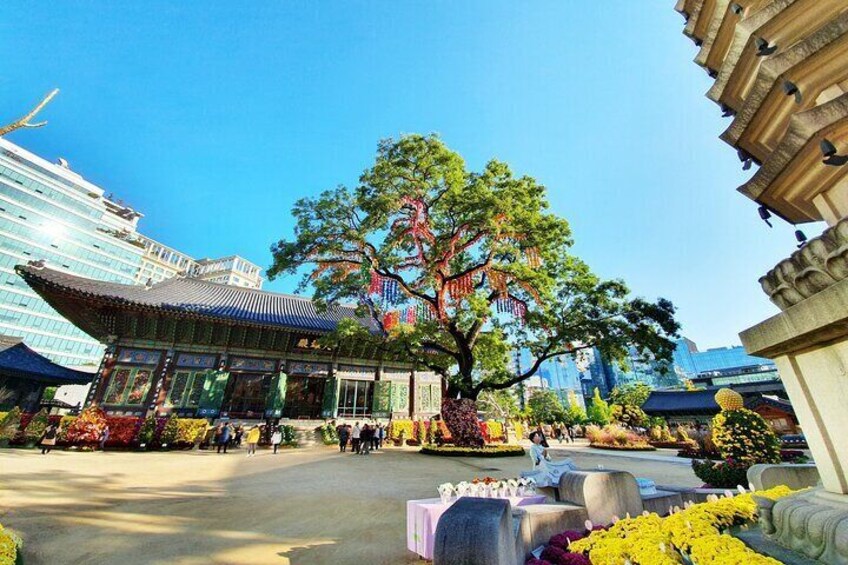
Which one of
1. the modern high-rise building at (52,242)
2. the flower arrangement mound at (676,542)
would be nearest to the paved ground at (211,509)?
the flower arrangement mound at (676,542)

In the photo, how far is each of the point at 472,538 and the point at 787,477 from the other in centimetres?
384

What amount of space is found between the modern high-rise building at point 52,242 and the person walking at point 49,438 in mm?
34495

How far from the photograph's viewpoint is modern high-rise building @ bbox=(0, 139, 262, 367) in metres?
47.8

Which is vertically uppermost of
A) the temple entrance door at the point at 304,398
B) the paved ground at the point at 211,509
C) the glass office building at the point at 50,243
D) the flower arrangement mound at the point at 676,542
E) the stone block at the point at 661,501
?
the glass office building at the point at 50,243

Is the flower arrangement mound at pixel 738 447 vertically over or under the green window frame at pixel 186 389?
under

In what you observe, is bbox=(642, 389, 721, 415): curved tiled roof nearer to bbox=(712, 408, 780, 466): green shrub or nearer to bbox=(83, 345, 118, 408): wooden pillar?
bbox=(712, 408, 780, 466): green shrub

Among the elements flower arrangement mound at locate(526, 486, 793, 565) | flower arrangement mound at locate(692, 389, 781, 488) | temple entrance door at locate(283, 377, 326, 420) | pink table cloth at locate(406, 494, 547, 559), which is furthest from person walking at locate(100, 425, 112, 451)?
flower arrangement mound at locate(692, 389, 781, 488)

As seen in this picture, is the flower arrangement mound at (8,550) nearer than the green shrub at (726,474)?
Yes

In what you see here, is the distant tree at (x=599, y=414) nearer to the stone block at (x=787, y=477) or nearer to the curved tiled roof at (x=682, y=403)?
the curved tiled roof at (x=682, y=403)

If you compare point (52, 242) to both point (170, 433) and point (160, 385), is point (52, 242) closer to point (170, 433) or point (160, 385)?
point (160, 385)

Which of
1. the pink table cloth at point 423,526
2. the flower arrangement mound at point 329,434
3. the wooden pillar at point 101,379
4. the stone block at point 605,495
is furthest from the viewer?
the flower arrangement mound at point 329,434

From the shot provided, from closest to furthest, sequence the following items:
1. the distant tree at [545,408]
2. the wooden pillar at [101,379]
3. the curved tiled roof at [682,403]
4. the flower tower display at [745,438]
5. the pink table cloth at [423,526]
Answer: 1. the pink table cloth at [423,526]
2. the flower tower display at [745,438]
3. the wooden pillar at [101,379]
4. the curved tiled roof at [682,403]
5. the distant tree at [545,408]

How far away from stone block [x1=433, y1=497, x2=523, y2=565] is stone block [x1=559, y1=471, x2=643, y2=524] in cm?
234

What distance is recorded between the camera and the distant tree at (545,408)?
43469 millimetres
